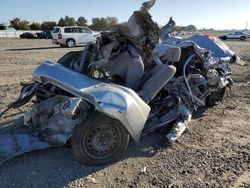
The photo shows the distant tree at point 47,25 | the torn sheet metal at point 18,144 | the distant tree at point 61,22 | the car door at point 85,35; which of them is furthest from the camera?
the distant tree at point 47,25

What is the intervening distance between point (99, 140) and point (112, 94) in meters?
0.65

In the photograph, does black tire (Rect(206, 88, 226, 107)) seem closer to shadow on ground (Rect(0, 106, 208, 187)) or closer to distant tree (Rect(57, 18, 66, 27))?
shadow on ground (Rect(0, 106, 208, 187))

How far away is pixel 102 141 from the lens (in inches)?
165

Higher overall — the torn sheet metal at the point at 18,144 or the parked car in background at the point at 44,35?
the torn sheet metal at the point at 18,144

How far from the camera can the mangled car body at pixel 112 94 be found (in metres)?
4.04

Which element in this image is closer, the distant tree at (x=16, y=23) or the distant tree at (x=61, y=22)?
the distant tree at (x=61, y=22)

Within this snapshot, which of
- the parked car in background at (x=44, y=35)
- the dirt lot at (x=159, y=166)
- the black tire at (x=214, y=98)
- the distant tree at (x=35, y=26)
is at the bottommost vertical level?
the parked car in background at (x=44, y=35)

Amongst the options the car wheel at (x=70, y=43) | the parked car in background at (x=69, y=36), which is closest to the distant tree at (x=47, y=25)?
the parked car in background at (x=69, y=36)

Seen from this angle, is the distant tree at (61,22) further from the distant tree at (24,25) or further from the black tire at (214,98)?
the black tire at (214,98)

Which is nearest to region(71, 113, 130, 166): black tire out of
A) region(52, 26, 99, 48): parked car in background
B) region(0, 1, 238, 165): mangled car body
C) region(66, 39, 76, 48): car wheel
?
region(0, 1, 238, 165): mangled car body

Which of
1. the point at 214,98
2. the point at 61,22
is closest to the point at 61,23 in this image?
the point at 61,22

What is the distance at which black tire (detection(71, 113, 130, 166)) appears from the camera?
4020 millimetres

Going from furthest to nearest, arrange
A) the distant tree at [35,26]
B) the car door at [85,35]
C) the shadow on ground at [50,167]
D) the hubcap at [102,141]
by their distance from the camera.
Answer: the distant tree at [35,26] → the car door at [85,35] → the hubcap at [102,141] → the shadow on ground at [50,167]

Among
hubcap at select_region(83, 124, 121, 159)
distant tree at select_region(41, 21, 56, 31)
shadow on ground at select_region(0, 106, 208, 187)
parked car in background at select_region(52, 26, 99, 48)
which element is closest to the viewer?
shadow on ground at select_region(0, 106, 208, 187)
